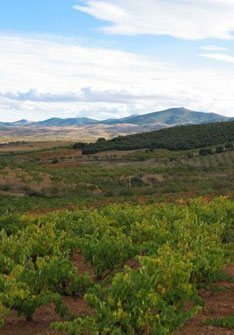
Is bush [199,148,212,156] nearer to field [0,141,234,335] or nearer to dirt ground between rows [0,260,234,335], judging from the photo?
field [0,141,234,335]

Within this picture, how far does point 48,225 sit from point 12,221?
4.70m

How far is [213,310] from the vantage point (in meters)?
14.9

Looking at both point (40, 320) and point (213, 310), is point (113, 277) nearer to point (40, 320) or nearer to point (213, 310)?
point (40, 320)

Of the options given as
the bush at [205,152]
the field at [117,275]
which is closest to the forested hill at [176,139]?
the bush at [205,152]

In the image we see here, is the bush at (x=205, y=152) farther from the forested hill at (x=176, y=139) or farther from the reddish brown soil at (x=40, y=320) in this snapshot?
the reddish brown soil at (x=40, y=320)

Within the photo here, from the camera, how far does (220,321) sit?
542 inches

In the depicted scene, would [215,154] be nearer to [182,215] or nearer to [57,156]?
[57,156]

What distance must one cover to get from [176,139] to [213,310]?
114 m

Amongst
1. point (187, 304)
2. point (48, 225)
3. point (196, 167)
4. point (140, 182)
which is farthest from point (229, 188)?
point (187, 304)

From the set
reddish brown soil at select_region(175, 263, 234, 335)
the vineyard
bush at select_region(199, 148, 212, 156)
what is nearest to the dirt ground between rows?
reddish brown soil at select_region(175, 263, 234, 335)

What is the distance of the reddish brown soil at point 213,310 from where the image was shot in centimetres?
1316

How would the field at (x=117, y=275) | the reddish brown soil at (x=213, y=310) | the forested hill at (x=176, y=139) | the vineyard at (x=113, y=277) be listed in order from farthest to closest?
the forested hill at (x=176, y=139) < the reddish brown soil at (x=213, y=310) < the field at (x=117, y=275) < the vineyard at (x=113, y=277)

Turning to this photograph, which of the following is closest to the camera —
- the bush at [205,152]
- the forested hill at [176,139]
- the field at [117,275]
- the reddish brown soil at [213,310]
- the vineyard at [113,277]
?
the vineyard at [113,277]

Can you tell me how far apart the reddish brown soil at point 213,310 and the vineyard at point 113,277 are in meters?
0.44
